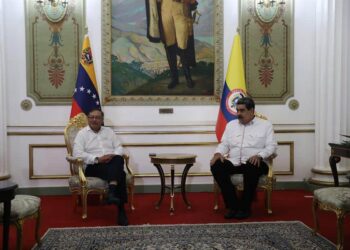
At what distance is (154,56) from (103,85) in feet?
2.54

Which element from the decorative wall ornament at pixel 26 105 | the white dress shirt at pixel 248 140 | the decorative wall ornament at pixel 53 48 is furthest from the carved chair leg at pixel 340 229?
the decorative wall ornament at pixel 26 105

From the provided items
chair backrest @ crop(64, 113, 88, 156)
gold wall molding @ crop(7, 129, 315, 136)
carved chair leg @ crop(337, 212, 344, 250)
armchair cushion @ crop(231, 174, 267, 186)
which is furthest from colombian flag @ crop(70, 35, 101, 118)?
carved chair leg @ crop(337, 212, 344, 250)

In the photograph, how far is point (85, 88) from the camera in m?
5.02

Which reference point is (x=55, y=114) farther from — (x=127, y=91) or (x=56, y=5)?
(x=56, y=5)

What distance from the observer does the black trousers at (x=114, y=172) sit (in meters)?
4.09

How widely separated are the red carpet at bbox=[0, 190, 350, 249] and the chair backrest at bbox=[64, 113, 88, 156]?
696mm

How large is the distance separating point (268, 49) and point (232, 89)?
897 mm

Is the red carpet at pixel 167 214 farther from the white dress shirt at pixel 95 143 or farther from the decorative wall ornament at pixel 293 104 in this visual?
the decorative wall ornament at pixel 293 104

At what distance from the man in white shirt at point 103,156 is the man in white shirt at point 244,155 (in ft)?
3.27

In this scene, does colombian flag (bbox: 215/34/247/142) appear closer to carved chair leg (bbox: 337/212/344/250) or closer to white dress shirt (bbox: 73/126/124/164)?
white dress shirt (bbox: 73/126/124/164)

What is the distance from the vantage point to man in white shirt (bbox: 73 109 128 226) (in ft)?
13.3

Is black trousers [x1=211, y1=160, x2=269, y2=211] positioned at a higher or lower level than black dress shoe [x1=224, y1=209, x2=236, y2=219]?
higher

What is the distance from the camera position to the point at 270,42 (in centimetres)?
556

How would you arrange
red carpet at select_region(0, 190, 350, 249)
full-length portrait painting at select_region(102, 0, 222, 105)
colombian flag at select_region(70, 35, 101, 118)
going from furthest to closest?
full-length portrait painting at select_region(102, 0, 222, 105) < colombian flag at select_region(70, 35, 101, 118) < red carpet at select_region(0, 190, 350, 249)
